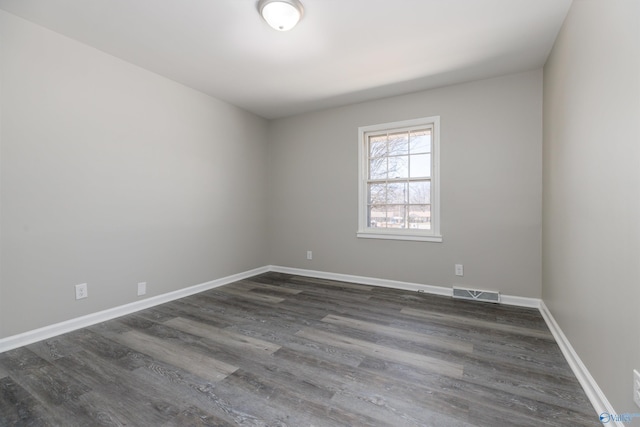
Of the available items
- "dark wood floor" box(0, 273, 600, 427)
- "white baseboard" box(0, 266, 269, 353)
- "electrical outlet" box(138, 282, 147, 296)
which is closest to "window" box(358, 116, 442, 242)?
"dark wood floor" box(0, 273, 600, 427)

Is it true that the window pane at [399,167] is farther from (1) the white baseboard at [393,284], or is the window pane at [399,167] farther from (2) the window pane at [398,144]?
(1) the white baseboard at [393,284]

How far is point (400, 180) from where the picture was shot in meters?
3.78

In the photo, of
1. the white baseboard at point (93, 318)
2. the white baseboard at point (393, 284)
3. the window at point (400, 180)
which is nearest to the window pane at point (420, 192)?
the window at point (400, 180)

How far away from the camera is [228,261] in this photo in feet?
13.3

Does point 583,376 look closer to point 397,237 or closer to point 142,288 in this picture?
point 397,237

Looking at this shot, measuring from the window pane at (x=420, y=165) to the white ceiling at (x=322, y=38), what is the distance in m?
0.84

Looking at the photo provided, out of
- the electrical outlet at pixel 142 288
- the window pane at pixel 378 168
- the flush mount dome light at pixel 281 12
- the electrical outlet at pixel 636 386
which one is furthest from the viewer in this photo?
the window pane at pixel 378 168

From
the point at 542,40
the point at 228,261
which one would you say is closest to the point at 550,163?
the point at 542,40

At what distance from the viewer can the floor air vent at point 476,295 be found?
10.4 feet

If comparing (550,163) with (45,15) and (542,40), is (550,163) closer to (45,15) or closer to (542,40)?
(542,40)

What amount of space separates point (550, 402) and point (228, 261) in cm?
360

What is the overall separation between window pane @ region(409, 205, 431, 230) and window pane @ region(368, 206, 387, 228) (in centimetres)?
35

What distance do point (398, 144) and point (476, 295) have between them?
2091mm

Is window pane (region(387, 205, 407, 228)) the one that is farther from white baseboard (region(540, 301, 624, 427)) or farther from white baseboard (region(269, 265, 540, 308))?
white baseboard (region(540, 301, 624, 427))
